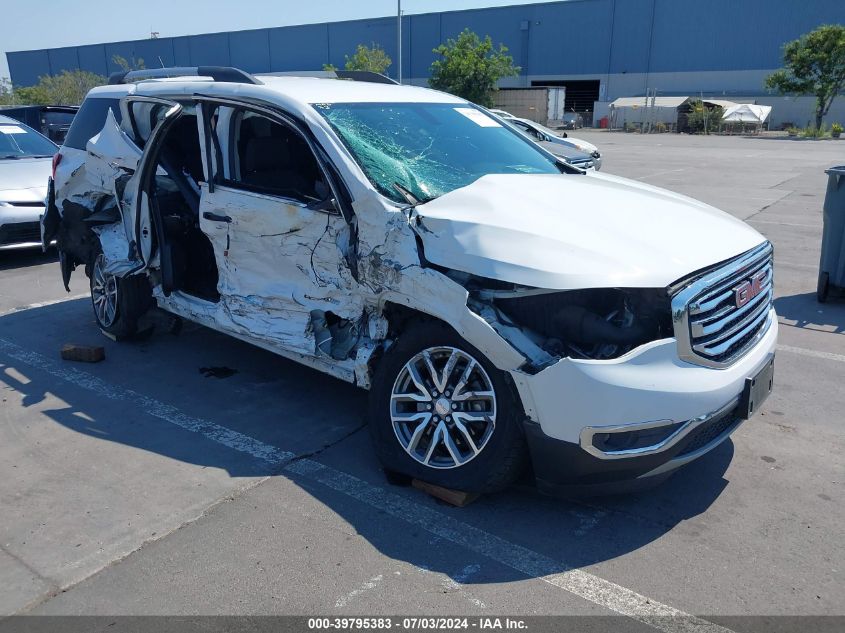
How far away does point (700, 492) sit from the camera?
380 cm

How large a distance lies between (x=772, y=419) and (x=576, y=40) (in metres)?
59.7

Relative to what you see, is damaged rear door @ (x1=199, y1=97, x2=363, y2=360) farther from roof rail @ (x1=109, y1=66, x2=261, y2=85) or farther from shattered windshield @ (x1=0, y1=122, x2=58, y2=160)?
shattered windshield @ (x1=0, y1=122, x2=58, y2=160)

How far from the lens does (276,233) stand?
4.42 metres

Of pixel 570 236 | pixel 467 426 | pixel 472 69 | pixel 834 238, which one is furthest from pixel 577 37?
pixel 467 426

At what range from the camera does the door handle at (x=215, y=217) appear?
4.74 metres

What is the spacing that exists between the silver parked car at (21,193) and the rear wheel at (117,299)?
341 cm

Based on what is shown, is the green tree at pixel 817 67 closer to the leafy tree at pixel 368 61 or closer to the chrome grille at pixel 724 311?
the leafy tree at pixel 368 61

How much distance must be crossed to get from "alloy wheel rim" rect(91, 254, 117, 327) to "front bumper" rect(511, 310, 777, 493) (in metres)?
4.00

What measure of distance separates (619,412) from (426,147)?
2158mm

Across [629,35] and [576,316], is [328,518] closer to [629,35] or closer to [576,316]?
[576,316]

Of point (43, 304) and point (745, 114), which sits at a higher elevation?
point (745, 114)

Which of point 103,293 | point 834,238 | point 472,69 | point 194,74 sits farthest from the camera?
point 472,69

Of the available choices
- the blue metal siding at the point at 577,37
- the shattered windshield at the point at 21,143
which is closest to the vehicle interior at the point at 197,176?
the shattered windshield at the point at 21,143

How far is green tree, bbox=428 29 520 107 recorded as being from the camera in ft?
148
